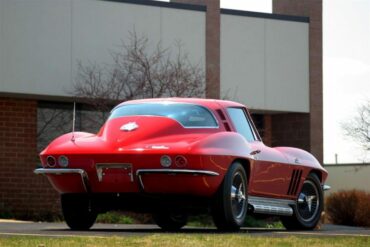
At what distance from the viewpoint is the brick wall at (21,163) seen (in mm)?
25578

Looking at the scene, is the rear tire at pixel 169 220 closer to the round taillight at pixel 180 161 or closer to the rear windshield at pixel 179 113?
the rear windshield at pixel 179 113

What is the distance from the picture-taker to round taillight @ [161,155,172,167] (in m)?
11.5

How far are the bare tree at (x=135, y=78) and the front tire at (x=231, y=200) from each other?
13.3 meters

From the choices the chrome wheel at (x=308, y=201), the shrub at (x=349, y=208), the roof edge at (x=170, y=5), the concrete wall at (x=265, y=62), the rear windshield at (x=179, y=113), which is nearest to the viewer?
the rear windshield at (x=179, y=113)

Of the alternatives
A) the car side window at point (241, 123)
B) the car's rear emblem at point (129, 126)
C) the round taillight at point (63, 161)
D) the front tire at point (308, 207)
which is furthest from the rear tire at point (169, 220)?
the round taillight at point (63, 161)

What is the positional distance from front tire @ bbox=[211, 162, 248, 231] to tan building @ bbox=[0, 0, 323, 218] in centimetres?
1274

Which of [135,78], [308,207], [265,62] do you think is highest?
[265,62]

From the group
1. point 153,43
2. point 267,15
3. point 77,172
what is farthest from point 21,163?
point 77,172

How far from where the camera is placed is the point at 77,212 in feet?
41.8

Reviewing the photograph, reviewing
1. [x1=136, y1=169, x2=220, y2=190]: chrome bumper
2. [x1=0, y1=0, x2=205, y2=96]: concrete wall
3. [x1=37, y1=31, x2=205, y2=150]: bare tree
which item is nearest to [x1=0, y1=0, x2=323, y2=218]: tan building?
[x1=0, y1=0, x2=205, y2=96]: concrete wall

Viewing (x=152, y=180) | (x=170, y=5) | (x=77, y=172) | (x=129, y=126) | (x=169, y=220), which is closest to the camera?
(x=152, y=180)

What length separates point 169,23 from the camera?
2705 centimetres

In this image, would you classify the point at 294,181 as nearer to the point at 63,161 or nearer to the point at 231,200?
the point at 231,200

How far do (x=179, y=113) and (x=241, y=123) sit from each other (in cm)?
110
